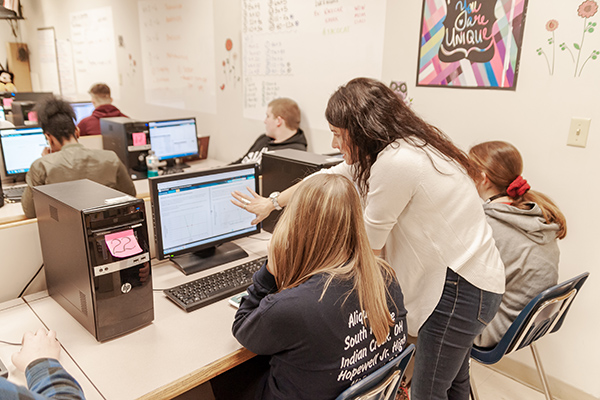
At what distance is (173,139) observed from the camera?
11.8 ft

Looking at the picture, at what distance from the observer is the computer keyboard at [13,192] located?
271 centimetres

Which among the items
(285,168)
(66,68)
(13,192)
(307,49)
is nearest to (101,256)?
(285,168)

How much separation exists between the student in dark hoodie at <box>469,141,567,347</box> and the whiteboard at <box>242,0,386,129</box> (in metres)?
1.25

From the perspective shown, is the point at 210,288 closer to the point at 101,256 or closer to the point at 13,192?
the point at 101,256

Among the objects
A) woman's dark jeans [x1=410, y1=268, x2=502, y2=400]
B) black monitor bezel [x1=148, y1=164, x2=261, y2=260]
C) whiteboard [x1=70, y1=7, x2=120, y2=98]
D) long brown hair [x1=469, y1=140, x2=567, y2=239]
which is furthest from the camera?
whiteboard [x1=70, y1=7, x2=120, y2=98]

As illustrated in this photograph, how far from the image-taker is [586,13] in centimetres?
186

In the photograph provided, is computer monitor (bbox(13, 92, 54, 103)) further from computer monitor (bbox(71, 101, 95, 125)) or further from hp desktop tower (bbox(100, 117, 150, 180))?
hp desktop tower (bbox(100, 117, 150, 180))

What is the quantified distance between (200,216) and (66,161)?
1.02m

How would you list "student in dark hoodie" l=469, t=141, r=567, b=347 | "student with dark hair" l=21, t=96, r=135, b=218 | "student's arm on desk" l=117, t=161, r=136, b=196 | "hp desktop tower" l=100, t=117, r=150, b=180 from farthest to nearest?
"hp desktop tower" l=100, t=117, r=150, b=180 < "student's arm on desk" l=117, t=161, r=136, b=196 < "student with dark hair" l=21, t=96, r=135, b=218 < "student in dark hoodie" l=469, t=141, r=567, b=347

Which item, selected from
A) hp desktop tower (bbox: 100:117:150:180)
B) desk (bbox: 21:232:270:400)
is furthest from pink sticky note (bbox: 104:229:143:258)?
hp desktop tower (bbox: 100:117:150:180)

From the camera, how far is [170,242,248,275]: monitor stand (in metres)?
1.69

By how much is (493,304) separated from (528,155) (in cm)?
101

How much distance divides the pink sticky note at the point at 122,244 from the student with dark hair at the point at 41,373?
0.28 metres

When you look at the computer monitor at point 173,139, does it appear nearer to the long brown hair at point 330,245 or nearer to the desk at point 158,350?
the desk at point 158,350
